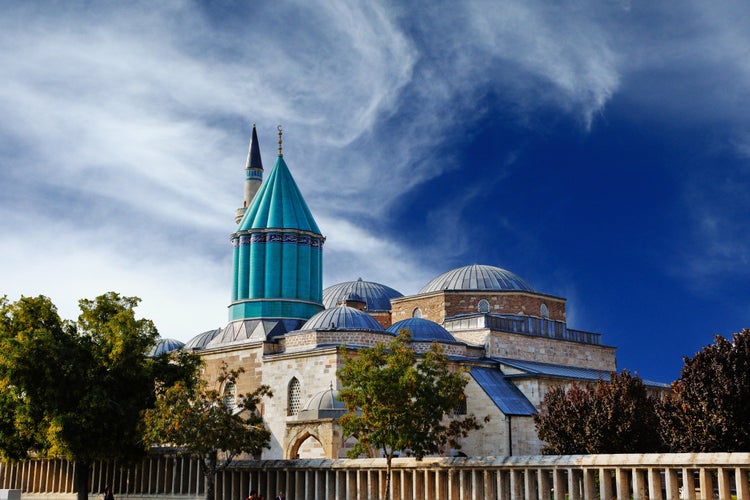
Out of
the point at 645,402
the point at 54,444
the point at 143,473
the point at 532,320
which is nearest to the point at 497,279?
the point at 532,320

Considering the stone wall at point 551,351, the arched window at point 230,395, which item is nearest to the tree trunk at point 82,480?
the arched window at point 230,395

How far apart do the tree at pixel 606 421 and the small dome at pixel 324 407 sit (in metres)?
6.42

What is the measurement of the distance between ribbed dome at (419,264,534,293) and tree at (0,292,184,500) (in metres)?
17.1

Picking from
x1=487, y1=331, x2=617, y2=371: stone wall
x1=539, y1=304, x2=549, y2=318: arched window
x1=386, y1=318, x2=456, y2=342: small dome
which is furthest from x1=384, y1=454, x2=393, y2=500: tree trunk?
x1=539, y1=304, x2=549, y2=318: arched window

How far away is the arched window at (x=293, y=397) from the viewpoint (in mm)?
30938

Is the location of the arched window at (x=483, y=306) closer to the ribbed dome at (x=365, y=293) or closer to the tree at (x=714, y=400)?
the ribbed dome at (x=365, y=293)

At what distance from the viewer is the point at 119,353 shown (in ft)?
83.7

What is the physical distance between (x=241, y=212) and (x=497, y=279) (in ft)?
44.6

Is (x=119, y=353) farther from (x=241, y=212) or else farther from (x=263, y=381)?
(x=241, y=212)

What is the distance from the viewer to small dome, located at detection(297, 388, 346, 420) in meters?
26.4

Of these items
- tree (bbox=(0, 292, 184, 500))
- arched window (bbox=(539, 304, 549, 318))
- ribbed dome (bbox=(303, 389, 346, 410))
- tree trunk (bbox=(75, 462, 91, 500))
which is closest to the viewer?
tree (bbox=(0, 292, 184, 500))

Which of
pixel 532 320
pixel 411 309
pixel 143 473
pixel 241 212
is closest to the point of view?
pixel 143 473

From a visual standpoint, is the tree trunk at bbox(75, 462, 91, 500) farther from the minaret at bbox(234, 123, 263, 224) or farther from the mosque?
the minaret at bbox(234, 123, 263, 224)

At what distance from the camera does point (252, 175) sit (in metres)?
43.8
